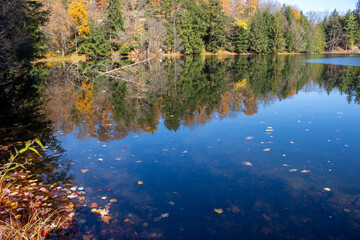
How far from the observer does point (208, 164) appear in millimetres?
6355

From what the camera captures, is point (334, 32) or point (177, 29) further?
point (334, 32)

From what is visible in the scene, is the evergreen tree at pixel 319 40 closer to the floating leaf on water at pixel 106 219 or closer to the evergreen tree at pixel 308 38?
the evergreen tree at pixel 308 38

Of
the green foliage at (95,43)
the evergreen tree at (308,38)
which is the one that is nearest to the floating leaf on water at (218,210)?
the green foliage at (95,43)

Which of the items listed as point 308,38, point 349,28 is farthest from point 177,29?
point 349,28

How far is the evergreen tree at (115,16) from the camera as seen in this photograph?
146 ft

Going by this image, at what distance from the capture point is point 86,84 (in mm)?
18875

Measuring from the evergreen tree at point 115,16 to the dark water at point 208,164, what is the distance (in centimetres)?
3576

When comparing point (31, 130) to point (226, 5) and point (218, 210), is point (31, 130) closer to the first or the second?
point (218, 210)

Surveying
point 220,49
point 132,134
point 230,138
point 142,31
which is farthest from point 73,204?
point 220,49

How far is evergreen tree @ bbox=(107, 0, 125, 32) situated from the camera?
44.4 m

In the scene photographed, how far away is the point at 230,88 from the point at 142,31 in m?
32.2

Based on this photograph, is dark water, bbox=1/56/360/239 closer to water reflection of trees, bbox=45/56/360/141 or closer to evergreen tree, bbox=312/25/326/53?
water reflection of trees, bbox=45/56/360/141

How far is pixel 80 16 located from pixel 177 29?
1898 cm

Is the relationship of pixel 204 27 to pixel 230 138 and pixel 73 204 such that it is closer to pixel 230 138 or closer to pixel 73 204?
pixel 230 138
